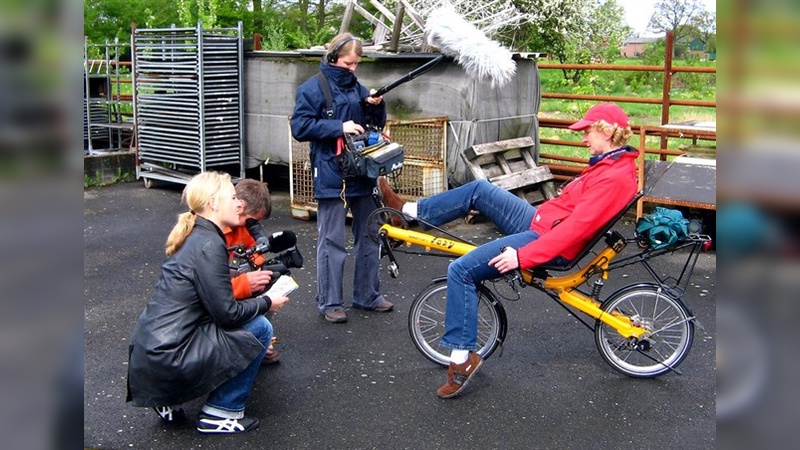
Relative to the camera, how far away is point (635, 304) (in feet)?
15.4

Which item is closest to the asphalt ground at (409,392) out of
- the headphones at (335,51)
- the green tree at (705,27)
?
the headphones at (335,51)

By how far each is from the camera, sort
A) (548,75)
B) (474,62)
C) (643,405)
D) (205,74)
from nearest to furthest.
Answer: (643,405) → (474,62) → (205,74) → (548,75)

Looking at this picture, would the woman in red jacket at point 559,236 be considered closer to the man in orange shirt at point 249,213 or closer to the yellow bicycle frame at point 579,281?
the yellow bicycle frame at point 579,281

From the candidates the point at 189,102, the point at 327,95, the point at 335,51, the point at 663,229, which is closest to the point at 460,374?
the point at 663,229

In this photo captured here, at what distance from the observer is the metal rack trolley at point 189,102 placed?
33.7 feet

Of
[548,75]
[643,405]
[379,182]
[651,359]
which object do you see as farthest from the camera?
[548,75]

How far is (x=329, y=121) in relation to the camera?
5453 millimetres

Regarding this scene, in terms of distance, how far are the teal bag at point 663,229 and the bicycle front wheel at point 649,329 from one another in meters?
0.25

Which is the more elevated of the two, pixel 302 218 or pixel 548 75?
pixel 548 75

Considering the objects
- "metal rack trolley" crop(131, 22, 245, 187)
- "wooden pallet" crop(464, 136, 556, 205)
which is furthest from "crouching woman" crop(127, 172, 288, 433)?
"metal rack trolley" crop(131, 22, 245, 187)

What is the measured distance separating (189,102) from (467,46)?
13.6 ft
